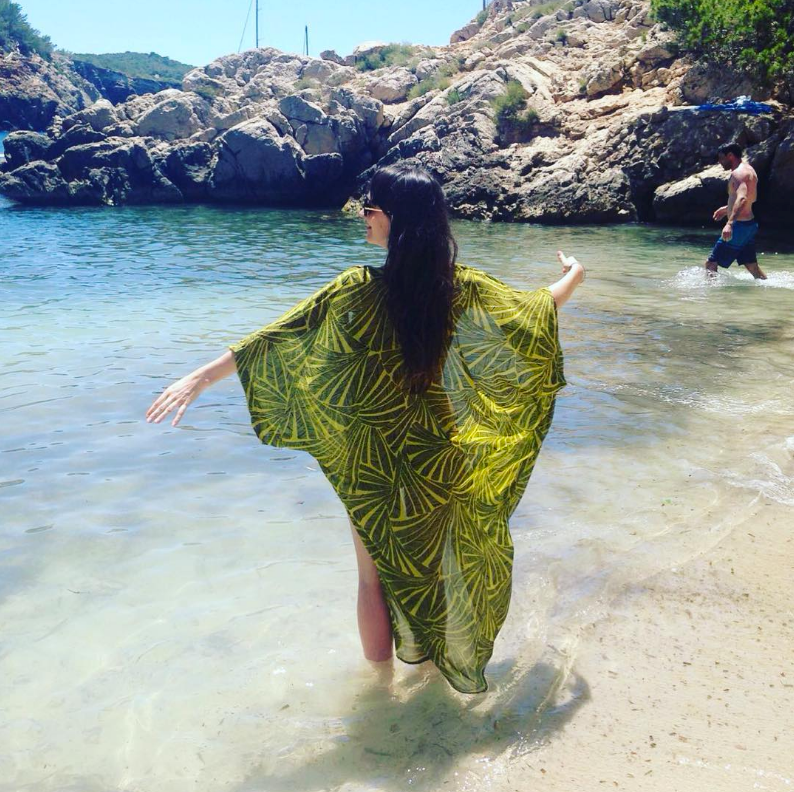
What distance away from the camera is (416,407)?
8.58 feet

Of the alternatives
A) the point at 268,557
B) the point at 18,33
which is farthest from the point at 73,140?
the point at 18,33

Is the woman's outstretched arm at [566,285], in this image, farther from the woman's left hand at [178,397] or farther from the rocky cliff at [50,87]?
the rocky cliff at [50,87]

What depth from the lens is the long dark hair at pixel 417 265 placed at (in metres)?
2.46

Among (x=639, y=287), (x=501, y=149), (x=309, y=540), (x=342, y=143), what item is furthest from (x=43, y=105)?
(x=309, y=540)

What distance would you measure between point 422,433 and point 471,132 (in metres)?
29.1

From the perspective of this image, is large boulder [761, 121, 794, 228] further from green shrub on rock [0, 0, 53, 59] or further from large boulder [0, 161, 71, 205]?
green shrub on rock [0, 0, 53, 59]

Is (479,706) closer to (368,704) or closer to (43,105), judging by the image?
(368,704)

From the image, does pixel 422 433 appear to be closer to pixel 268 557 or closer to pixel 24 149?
pixel 268 557

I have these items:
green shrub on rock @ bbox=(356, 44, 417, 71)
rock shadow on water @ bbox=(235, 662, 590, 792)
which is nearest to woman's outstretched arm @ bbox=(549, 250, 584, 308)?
rock shadow on water @ bbox=(235, 662, 590, 792)

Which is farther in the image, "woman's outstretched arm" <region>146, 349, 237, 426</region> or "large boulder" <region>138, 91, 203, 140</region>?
"large boulder" <region>138, 91, 203, 140</region>

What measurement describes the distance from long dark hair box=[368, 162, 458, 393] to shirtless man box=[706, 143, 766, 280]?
1029cm

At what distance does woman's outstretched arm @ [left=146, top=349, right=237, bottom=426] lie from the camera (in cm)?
256

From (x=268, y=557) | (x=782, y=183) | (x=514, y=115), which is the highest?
(x=514, y=115)

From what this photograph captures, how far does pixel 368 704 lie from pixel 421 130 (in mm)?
31356
